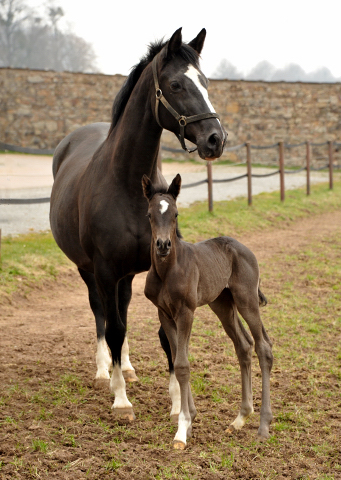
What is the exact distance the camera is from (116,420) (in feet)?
12.0

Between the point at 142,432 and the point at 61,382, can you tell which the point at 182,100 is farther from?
the point at 61,382

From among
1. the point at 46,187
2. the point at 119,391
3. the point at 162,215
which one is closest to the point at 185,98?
the point at 162,215

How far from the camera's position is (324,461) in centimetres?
305

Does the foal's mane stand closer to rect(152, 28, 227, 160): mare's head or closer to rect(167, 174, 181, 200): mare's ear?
rect(152, 28, 227, 160): mare's head

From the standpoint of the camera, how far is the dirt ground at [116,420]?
9.66 feet

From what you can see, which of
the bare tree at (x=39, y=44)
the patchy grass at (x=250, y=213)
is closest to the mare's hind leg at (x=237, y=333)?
the patchy grass at (x=250, y=213)

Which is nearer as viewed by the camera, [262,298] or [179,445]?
[179,445]

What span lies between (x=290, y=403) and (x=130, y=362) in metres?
1.59

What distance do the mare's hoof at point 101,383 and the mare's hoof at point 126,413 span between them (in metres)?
0.58

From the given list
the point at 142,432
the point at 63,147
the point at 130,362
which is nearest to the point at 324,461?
the point at 142,432

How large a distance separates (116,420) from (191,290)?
1.12 metres

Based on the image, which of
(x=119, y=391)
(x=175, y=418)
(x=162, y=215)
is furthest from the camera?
(x=119, y=391)

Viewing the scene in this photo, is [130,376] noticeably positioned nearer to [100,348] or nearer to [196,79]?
[100,348]

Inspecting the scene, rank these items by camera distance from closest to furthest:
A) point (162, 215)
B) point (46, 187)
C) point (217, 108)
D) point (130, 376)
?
1. point (162, 215)
2. point (130, 376)
3. point (46, 187)
4. point (217, 108)
